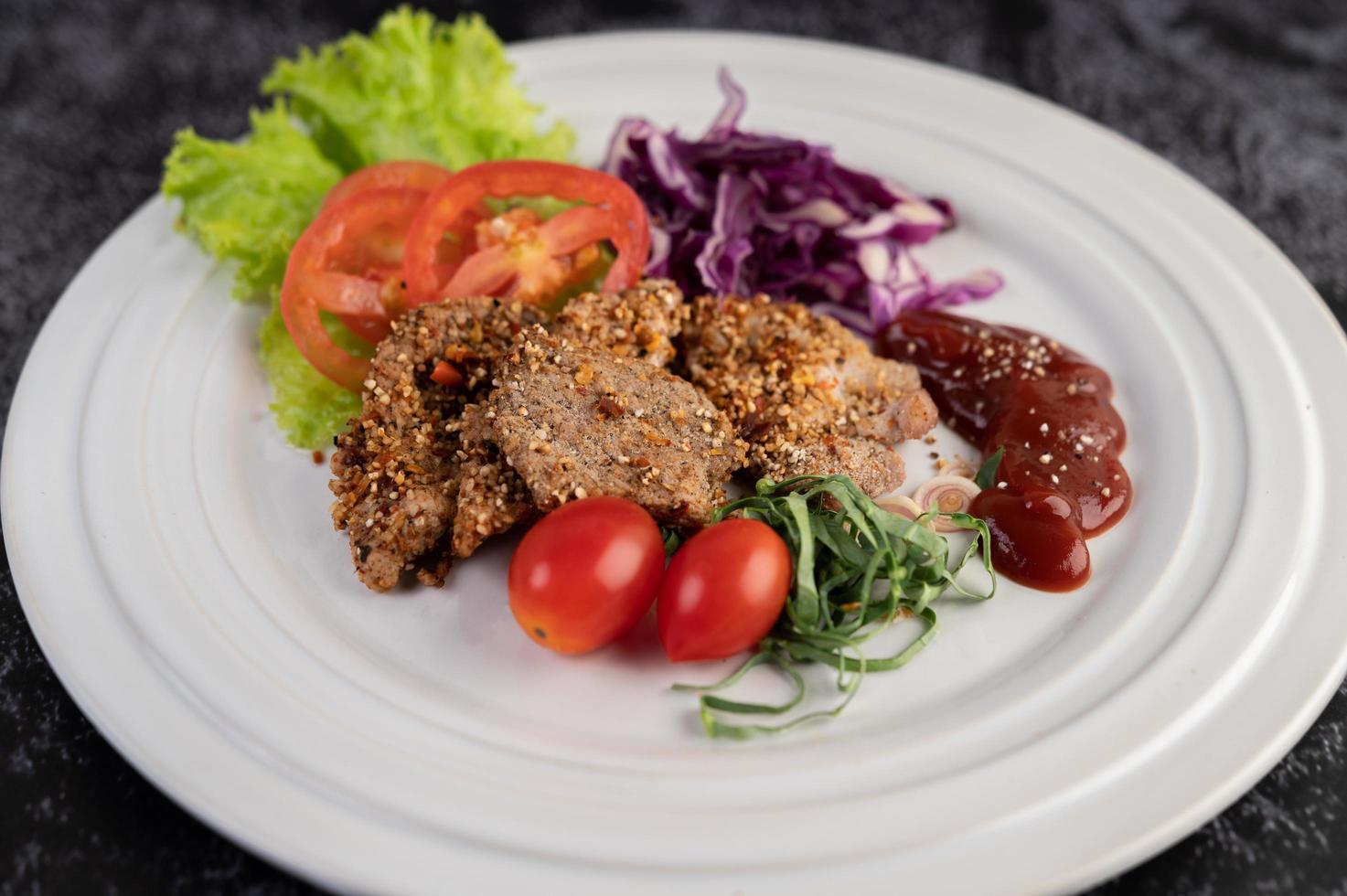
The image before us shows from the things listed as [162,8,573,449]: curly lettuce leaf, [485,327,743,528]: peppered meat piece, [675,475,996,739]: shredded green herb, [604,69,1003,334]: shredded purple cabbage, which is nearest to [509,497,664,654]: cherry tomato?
[485,327,743,528]: peppered meat piece

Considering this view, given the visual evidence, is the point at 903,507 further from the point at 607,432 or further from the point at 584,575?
the point at 584,575

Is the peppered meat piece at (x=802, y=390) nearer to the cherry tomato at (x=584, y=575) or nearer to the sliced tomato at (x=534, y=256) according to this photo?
the sliced tomato at (x=534, y=256)

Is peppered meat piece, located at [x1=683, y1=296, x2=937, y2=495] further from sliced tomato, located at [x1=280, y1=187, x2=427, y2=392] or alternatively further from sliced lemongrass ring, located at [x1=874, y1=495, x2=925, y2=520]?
sliced tomato, located at [x1=280, y1=187, x2=427, y2=392]

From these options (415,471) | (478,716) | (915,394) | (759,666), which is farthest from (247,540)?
(915,394)

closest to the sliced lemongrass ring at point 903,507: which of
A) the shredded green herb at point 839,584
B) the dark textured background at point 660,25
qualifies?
the shredded green herb at point 839,584

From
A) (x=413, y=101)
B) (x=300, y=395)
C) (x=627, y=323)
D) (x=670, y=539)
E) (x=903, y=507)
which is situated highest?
(x=413, y=101)

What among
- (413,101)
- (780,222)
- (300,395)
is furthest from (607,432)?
(413,101)

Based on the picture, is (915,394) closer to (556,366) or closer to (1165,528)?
(1165,528)
